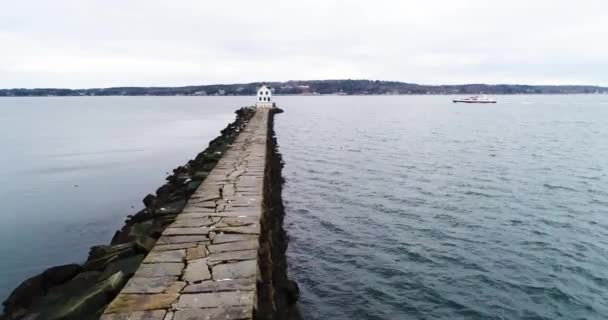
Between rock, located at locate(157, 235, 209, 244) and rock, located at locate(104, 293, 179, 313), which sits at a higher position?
rock, located at locate(157, 235, 209, 244)

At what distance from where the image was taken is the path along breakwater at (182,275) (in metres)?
4.60

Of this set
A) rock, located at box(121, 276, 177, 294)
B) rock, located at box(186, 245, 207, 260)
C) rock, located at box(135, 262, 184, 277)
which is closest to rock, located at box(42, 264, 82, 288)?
rock, located at box(135, 262, 184, 277)

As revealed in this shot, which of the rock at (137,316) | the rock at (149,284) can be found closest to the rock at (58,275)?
the rock at (149,284)

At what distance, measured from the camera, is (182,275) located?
5.24 meters

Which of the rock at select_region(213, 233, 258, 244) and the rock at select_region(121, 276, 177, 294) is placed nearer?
the rock at select_region(121, 276, 177, 294)

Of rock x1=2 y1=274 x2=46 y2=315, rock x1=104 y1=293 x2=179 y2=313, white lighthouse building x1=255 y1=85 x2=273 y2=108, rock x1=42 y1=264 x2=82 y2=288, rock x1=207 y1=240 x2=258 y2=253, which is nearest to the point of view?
rock x1=104 y1=293 x2=179 y2=313

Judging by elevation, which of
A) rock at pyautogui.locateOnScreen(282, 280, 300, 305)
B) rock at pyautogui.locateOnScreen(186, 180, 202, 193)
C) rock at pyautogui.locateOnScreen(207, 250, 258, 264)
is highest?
rock at pyautogui.locateOnScreen(207, 250, 258, 264)

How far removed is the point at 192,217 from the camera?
7.60 metres

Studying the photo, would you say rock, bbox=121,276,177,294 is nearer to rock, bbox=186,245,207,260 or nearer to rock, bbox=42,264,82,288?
rock, bbox=186,245,207,260

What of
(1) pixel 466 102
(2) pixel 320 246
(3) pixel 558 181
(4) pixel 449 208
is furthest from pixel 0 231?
(1) pixel 466 102

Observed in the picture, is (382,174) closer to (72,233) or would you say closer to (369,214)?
(369,214)

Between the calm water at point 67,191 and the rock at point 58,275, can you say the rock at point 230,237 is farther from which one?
the calm water at point 67,191

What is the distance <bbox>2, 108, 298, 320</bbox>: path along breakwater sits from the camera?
460 cm

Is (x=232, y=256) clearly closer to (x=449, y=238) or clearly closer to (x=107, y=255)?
(x=107, y=255)
